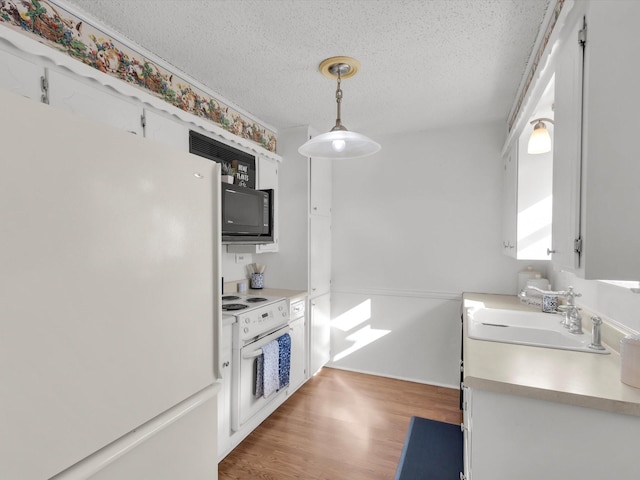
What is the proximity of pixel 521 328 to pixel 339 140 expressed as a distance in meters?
1.48

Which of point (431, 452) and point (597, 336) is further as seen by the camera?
point (431, 452)

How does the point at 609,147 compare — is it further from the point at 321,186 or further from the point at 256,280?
the point at 256,280

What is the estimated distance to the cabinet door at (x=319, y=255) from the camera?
3029mm

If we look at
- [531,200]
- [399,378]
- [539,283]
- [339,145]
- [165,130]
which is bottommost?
[399,378]

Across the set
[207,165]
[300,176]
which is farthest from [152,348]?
[300,176]

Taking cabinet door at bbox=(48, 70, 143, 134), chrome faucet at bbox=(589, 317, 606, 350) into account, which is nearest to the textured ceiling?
cabinet door at bbox=(48, 70, 143, 134)

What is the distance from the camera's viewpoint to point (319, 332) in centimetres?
318

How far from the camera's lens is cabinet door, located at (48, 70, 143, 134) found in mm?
1376

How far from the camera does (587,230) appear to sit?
3.11 feet

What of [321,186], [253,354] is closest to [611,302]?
[253,354]

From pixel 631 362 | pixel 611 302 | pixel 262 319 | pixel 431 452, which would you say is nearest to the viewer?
pixel 631 362

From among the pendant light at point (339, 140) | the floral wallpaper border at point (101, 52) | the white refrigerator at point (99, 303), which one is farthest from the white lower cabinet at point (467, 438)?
the floral wallpaper border at point (101, 52)

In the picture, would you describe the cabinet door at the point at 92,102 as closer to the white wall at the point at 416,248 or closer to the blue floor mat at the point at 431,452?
the white wall at the point at 416,248

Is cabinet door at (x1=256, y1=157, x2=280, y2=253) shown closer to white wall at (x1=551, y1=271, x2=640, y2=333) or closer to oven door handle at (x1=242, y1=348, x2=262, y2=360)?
oven door handle at (x1=242, y1=348, x2=262, y2=360)
